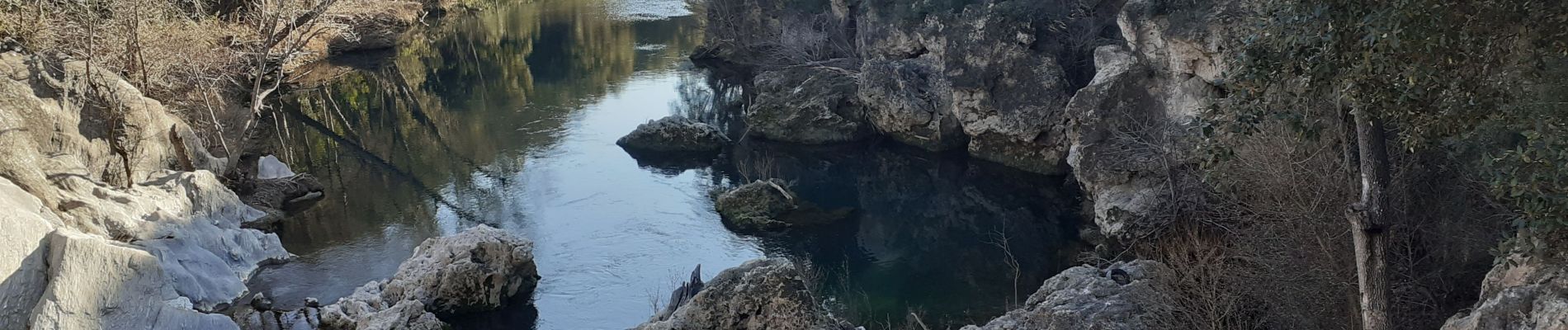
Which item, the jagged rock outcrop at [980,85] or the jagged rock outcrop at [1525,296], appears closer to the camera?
the jagged rock outcrop at [1525,296]

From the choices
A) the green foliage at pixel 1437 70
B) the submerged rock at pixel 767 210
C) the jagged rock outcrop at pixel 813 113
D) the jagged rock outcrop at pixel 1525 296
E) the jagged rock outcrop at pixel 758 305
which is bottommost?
the submerged rock at pixel 767 210

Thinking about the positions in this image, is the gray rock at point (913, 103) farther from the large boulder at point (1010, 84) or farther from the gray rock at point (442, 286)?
the gray rock at point (442, 286)

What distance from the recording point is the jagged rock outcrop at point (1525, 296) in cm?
879

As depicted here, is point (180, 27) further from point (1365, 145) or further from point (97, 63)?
point (1365, 145)

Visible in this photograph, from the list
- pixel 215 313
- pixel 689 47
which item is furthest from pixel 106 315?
pixel 689 47

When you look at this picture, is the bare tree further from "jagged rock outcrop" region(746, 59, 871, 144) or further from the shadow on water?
"jagged rock outcrop" region(746, 59, 871, 144)

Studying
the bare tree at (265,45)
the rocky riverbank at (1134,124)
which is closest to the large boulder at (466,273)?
the bare tree at (265,45)

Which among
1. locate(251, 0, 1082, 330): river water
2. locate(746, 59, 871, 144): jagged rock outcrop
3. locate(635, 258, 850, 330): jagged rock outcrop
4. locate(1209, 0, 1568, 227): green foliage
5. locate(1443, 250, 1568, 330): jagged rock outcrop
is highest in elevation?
locate(1209, 0, 1568, 227): green foliage

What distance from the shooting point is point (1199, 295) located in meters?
13.0

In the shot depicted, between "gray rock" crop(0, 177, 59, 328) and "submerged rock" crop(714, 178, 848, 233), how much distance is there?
39.6ft

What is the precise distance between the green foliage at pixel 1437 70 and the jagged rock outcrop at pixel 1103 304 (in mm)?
3358

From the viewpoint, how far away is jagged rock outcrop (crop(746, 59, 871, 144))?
31.9 m

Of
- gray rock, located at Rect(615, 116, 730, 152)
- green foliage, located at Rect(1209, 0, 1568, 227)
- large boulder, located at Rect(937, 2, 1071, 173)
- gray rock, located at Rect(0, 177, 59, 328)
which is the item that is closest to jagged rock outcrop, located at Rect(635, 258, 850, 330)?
green foliage, located at Rect(1209, 0, 1568, 227)

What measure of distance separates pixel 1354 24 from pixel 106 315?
16.2m
